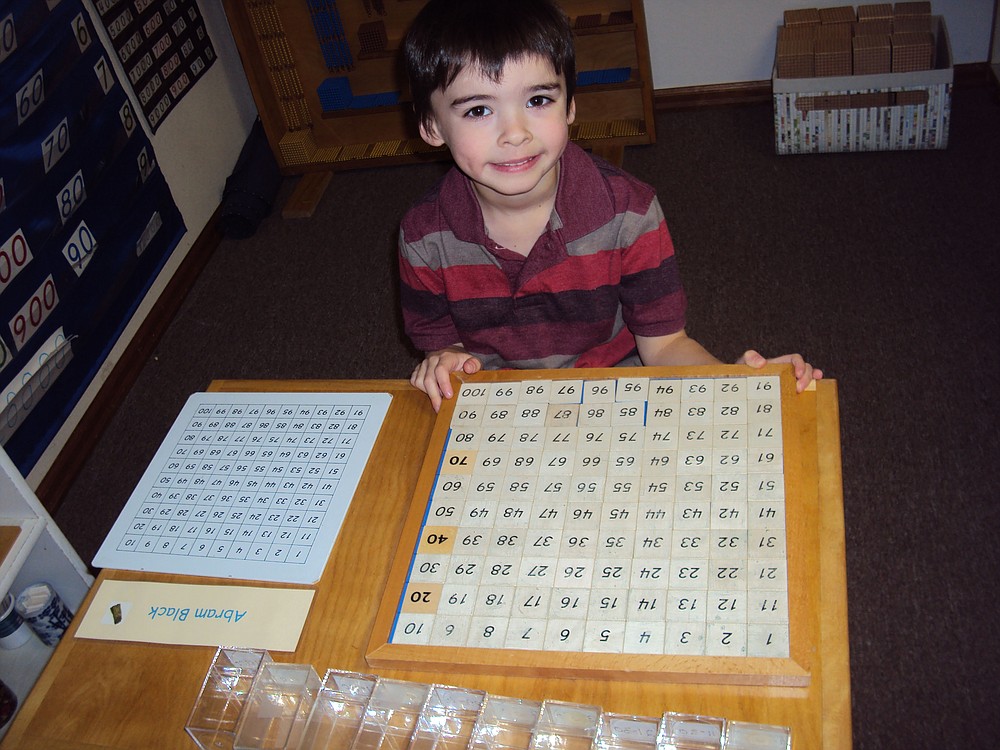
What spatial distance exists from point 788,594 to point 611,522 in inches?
6.7

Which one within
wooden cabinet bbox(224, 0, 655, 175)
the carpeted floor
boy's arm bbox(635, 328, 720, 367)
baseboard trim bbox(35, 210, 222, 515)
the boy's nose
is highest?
the boy's nose

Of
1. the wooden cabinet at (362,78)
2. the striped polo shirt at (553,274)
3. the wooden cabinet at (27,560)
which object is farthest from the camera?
the wooden cabinet at (362,78)

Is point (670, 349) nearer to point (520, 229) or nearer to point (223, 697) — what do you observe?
point (520, 229)

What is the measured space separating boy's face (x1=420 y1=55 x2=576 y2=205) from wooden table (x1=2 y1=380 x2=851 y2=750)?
351 millimetres

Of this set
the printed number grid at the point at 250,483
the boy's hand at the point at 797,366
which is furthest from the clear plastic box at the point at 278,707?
the boy's hand at the point at 797,366

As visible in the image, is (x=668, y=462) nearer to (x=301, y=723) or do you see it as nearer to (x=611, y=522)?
(x=611, y=522)

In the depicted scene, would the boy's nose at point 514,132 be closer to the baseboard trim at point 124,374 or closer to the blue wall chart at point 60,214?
the blue wall chart at point 60,214

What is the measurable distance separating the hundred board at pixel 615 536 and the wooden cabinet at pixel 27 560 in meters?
0.77

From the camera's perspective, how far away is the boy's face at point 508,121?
104cm

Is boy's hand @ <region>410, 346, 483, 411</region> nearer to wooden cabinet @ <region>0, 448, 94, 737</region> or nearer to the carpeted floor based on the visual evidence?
wooden cabinet @ <region>0, 448, 94, 737</region>

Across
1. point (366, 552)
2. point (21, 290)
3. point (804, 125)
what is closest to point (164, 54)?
point (21, 290)

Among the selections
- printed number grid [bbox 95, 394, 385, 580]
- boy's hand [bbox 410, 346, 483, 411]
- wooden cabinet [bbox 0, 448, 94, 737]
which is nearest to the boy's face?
boy's hand [bbox 410, 346, 483, 411]

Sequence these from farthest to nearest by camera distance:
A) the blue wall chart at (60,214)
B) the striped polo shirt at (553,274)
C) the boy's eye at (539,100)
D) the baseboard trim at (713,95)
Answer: the baseboard trim at (713,95)
the blue wall chart at (60,214)
the striped polo shirt at (553,274)
the boy's eye at (539,100)

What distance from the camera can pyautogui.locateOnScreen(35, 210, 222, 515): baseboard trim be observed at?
2166 mm
